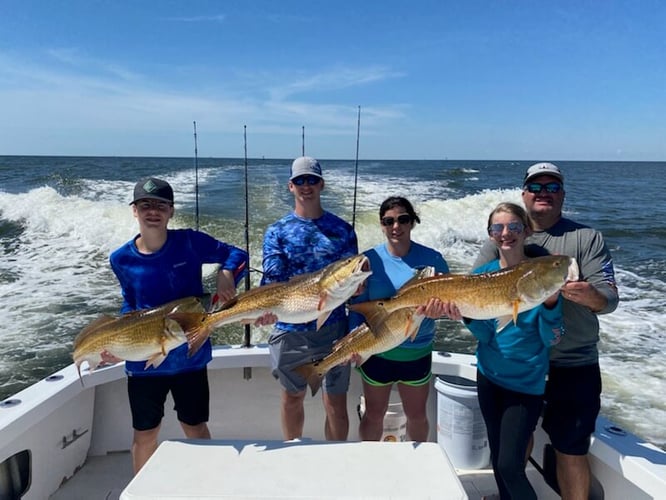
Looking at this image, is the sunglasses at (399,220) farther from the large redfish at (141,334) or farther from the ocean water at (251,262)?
the ocean water at (251,262)

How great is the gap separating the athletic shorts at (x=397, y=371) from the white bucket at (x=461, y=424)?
610mm

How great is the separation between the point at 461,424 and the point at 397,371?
3.18 feet

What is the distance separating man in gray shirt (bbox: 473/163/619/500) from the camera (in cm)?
284

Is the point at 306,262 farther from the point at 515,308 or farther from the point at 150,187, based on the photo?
the point at 515,308

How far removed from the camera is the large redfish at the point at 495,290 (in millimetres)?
2549

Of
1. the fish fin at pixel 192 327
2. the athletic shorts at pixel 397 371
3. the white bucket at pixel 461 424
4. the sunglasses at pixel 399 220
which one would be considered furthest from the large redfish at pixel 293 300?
the white bucket at pixel 461 424

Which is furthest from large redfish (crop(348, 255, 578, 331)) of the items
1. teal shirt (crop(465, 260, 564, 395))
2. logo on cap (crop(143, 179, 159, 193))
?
logo on cap (crop(143, 179, 159, 193))

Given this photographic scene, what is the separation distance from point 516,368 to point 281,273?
5.08ft

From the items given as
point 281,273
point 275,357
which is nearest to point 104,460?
point 275,357

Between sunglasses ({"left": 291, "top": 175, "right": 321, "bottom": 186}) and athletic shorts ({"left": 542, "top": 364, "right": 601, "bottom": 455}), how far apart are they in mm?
1844

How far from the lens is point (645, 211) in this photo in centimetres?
2816

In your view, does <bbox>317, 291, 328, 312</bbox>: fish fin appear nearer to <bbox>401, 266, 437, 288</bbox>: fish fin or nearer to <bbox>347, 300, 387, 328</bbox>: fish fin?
Result: <bbox>347, 300, 387, 328</bbox>: fish fin

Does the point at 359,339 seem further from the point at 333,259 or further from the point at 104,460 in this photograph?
the point at 104,460

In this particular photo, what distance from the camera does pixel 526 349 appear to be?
279 cm
